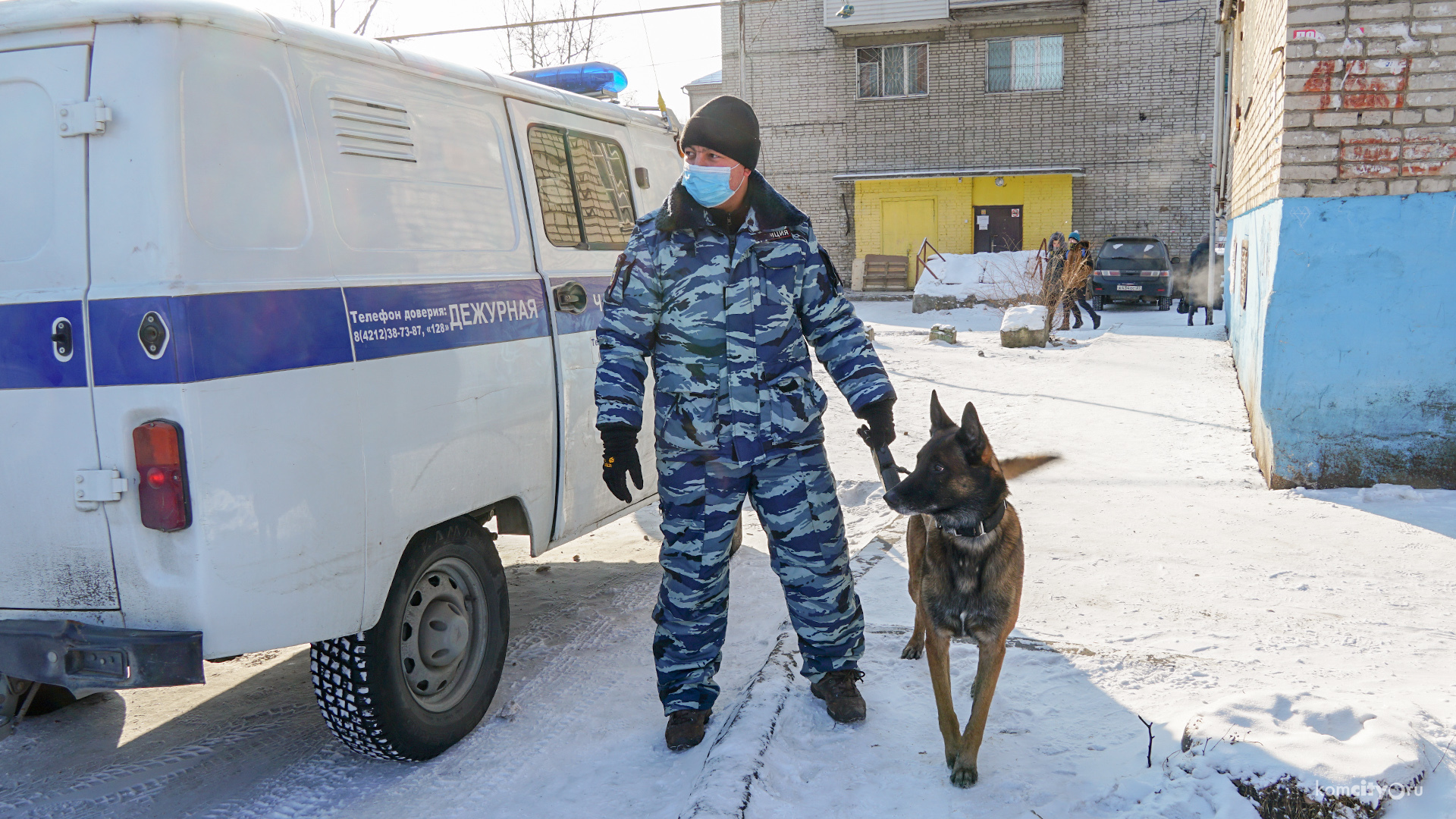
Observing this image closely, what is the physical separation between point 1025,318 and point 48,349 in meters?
13.6

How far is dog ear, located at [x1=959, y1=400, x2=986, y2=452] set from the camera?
2.86 meters

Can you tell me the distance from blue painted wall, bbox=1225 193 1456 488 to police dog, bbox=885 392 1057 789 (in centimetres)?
385

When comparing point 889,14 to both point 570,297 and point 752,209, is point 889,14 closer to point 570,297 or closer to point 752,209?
point 570,297

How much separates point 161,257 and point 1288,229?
5.71 metres

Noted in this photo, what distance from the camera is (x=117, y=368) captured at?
8.14 ft

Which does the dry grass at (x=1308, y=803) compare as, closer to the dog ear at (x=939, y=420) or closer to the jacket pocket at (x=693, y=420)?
the dog ear at (x=939, y=420)

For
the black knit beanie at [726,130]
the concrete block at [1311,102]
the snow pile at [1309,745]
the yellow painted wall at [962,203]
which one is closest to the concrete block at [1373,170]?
the concrete block at [1311,102]

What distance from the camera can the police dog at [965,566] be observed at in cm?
285

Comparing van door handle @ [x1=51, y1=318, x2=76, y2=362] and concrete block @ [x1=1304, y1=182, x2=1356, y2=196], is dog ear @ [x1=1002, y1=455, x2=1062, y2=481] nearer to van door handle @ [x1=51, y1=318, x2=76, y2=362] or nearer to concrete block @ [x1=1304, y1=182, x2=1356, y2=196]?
van door handle @ [x1=51, y1=318, x2=76, y2=362]

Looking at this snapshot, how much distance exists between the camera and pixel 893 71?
2758cm

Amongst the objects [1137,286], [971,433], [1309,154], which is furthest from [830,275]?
[1137,286]

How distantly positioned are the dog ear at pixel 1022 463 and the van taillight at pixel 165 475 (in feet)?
7.62

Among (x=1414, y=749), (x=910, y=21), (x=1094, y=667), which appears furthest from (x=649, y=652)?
(x=910, y=21)

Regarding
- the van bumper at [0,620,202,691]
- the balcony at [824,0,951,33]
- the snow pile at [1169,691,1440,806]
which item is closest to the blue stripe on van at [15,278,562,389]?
the van bumper at [0,620,202,691]
